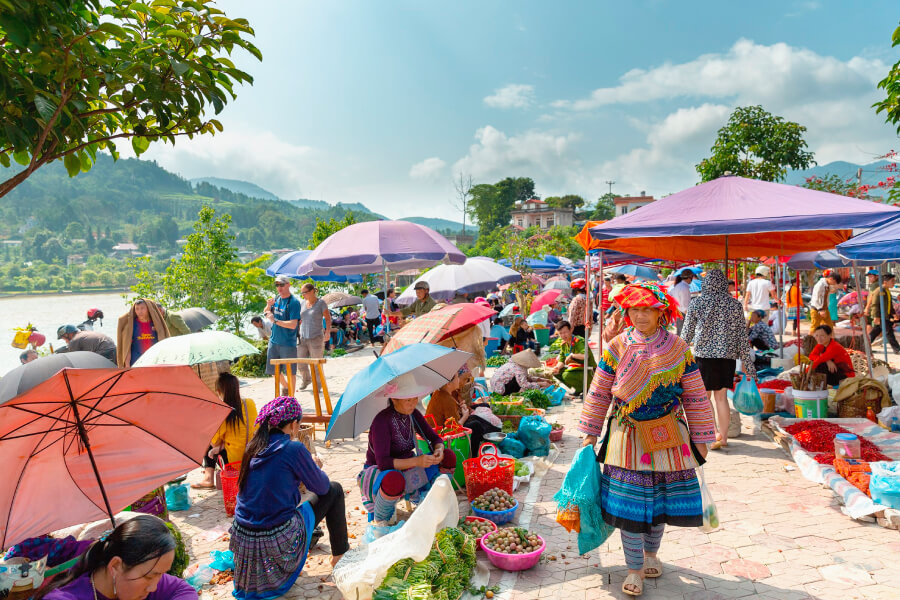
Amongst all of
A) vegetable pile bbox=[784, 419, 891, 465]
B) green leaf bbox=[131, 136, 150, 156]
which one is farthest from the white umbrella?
green leaf bbox=[131, 136, 150, 156]

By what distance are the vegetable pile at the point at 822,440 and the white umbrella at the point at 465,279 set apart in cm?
624

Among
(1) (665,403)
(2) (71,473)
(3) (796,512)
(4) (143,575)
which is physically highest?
(1) (665,403)

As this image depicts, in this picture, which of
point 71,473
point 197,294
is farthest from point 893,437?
point 197,294

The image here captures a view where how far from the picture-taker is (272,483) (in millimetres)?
3305

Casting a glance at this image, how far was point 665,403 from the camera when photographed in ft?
10.6

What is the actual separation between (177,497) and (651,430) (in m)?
4.37

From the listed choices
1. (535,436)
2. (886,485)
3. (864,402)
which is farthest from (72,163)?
(864,402)

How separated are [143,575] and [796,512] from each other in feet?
15.3

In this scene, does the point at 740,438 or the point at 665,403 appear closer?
the point at 665,403

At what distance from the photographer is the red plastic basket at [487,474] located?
4.63 m

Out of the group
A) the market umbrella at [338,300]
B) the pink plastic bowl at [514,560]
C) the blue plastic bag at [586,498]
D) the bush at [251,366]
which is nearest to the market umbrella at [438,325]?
the pink plastic bowl at [514,560]

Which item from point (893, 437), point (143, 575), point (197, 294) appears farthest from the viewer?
point (197, 294)

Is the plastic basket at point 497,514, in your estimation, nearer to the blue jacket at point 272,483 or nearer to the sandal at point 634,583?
the sandal at point 634,583

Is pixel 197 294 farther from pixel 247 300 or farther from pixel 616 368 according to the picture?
pixel 616 368
